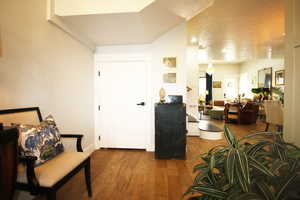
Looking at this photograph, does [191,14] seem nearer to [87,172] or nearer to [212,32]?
[212,32]

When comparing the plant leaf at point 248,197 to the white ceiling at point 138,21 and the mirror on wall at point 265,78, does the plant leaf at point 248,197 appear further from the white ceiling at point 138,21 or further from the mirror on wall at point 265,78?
the mirror on wall at point 265,78

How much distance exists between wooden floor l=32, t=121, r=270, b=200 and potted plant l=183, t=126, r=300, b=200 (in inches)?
41.1

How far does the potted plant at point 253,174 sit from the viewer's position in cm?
58

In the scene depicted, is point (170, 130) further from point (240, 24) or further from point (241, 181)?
point (240, 24)

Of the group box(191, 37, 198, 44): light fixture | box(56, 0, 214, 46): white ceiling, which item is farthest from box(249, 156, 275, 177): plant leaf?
box(191, 37, 198, 44): light fixture

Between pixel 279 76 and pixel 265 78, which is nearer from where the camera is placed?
pixel 279 76

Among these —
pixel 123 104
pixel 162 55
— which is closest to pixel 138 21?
pixel 162 55

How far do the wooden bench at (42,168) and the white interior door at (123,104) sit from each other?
51.9 inches

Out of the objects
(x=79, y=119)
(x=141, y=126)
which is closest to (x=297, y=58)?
(x=141, y=126)

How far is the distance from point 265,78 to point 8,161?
334 inches

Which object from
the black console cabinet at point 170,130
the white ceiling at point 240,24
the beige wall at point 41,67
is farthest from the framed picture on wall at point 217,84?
the beige wall at point 41,67

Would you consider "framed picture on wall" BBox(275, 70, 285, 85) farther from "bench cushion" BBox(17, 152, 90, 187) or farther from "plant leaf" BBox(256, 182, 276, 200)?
"bench cushion" BBox(17, 152, 90, 187)

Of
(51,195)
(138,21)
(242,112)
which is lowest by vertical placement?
(51,195)

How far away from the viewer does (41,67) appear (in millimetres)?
1633
